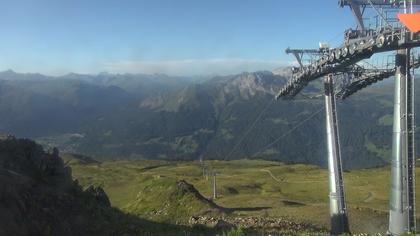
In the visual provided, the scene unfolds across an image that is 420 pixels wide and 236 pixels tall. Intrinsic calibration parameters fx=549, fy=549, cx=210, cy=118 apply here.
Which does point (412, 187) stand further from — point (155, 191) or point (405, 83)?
point (155, 191)

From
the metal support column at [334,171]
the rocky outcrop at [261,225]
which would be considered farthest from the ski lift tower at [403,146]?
the metal support column at [334,171]

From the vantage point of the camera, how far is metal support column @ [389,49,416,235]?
37.2 metres

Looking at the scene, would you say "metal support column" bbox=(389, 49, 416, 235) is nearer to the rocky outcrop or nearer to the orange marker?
the orange marker

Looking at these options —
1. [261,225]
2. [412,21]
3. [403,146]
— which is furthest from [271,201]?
[412,21]

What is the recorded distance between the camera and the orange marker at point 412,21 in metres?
32.9

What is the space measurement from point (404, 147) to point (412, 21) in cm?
889

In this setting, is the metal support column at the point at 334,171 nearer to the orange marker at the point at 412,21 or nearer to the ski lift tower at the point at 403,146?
the ski lift tower at the point at 403,146

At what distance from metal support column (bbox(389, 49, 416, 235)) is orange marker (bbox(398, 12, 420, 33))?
4.39m

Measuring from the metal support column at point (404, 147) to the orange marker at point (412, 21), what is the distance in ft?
14.4

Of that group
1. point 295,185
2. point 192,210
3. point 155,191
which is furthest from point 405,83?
point 295,185

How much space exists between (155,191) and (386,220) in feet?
116

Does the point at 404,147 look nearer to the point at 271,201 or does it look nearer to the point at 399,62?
the point at 399,62

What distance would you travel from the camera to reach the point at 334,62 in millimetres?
45031

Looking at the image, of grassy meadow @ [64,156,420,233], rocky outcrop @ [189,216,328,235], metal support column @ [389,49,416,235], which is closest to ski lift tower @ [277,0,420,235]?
metal support column @ [389,49,416,235]
